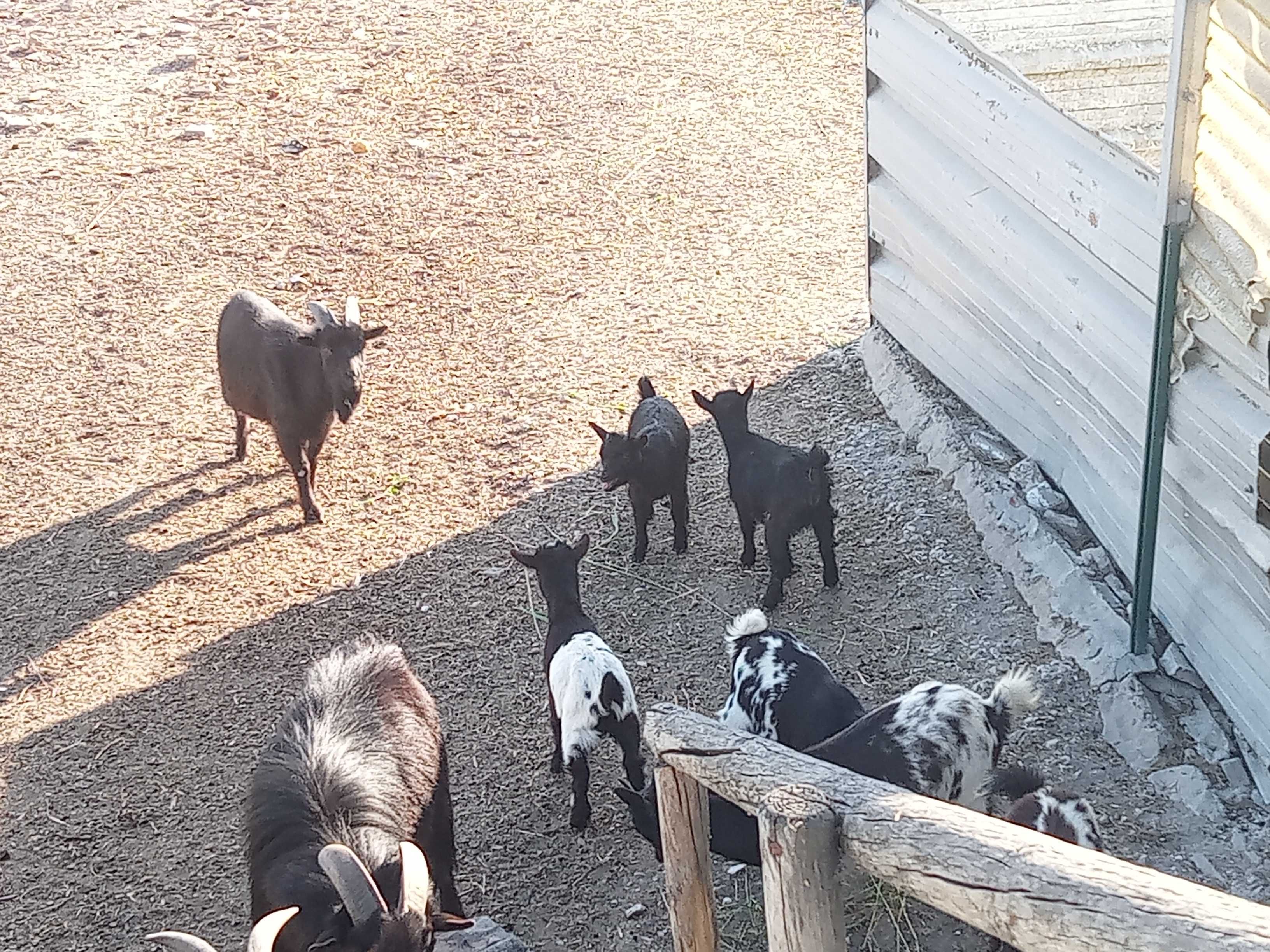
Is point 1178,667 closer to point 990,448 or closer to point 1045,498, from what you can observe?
point 1045,498

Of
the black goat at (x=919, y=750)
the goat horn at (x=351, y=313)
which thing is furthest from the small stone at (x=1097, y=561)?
the goat horn at (x=351, y=313)

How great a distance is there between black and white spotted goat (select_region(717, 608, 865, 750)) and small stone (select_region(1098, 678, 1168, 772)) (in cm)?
96

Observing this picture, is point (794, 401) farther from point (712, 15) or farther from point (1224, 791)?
point (712, 15)

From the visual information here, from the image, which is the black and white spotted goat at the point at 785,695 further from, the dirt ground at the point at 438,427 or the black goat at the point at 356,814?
the black goat at the point at 356,814

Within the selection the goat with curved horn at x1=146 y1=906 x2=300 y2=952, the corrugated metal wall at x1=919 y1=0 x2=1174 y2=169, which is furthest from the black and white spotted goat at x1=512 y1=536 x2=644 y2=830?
the corrugated metal wall at x1=919 y1=0 x2=1174 y2=169

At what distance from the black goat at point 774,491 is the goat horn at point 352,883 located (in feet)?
10.1

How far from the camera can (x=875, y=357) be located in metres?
8.20

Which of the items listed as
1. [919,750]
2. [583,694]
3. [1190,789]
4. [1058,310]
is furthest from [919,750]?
[1058,310]

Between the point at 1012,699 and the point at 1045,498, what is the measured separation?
198 cm

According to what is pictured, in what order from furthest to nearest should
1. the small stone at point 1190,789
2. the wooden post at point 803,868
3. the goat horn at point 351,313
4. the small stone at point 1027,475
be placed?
the goat horn at point 351,313 < the small stone at point 1027,475 < the small stone at point 1190,789 < the wooden post at point 803,868

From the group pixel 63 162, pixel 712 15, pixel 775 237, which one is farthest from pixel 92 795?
pixel 712 15

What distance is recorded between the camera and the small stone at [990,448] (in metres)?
6.94

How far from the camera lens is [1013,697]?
474 centimetres

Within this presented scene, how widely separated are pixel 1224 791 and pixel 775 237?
583 centimetres
